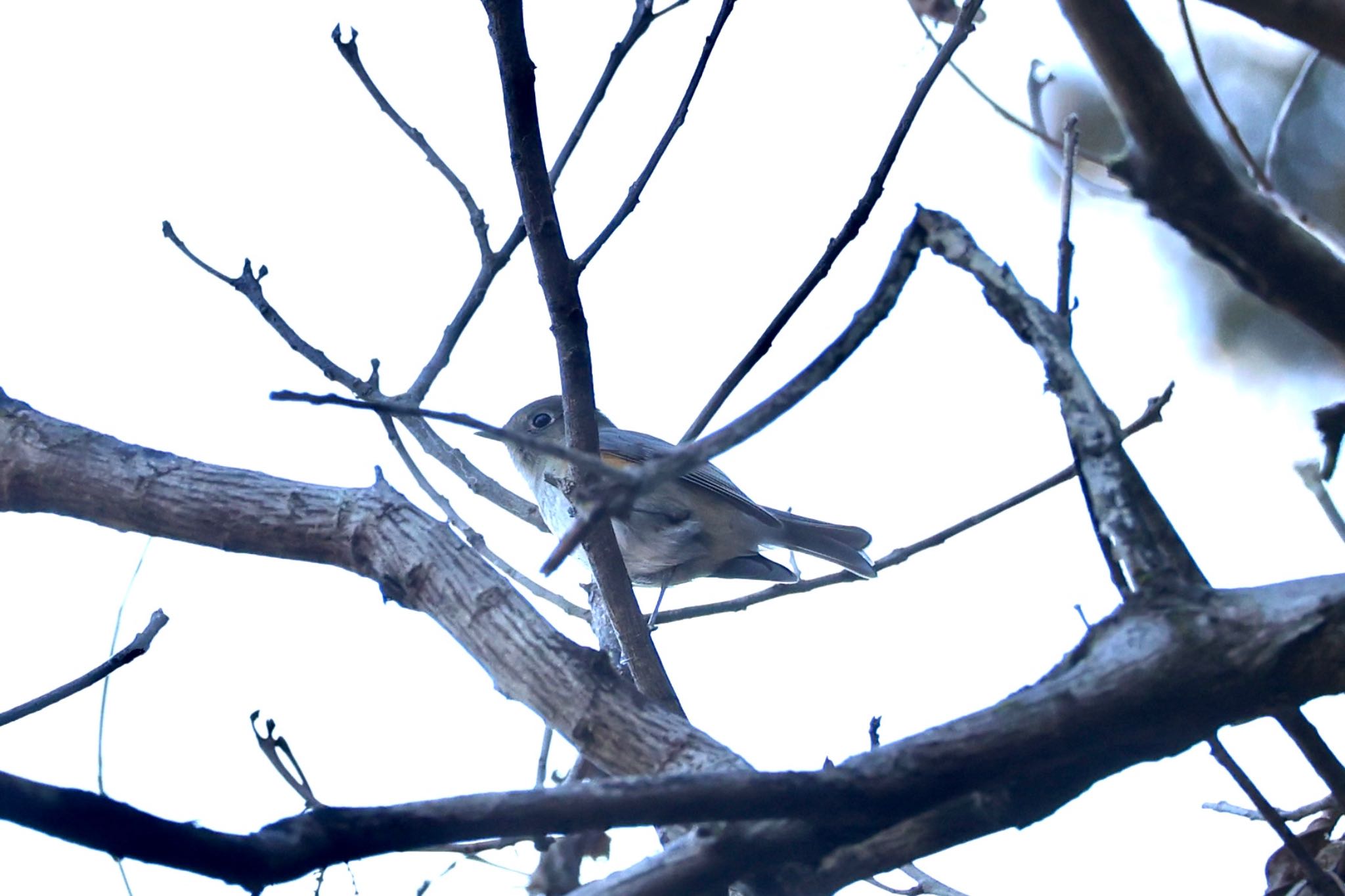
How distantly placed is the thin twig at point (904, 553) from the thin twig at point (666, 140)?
1.32 metres

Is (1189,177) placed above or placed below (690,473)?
below

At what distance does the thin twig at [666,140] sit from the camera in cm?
331

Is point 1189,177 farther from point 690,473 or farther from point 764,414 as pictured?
point 690,473

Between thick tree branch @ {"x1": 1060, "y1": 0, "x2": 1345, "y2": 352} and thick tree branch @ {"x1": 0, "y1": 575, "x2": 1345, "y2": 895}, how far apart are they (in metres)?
0.39

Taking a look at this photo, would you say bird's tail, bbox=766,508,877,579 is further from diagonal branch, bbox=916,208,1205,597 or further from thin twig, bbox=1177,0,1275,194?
diagonal branch, bbox=916,208,1205,597

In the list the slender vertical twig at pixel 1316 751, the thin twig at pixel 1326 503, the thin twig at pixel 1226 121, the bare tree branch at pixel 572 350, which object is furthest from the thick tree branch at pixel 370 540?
the thin twig at pixel 1226 121

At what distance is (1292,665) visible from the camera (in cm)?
142

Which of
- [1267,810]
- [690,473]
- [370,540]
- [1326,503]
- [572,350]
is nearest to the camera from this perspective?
[1267,810]

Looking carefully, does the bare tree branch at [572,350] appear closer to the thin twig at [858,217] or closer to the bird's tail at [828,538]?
the thin twig at [858,217]

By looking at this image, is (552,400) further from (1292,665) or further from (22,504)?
(1292,665)

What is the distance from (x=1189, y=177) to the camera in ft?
4.65

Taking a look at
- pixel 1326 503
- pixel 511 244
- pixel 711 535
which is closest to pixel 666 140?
pixel 511 244

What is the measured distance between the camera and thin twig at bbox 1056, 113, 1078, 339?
186cm

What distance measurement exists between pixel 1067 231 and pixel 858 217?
1.14m
